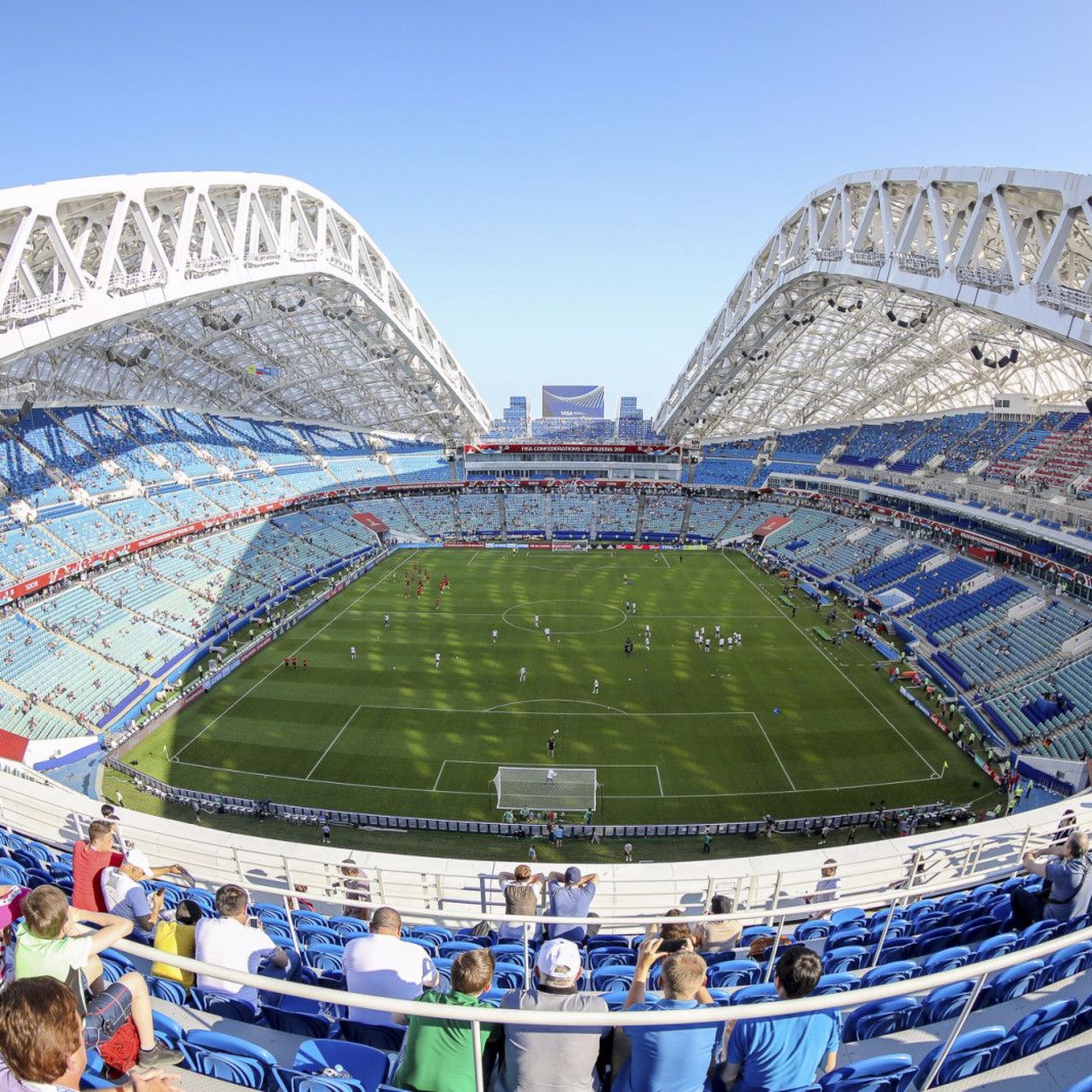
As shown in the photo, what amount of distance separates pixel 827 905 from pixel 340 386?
213 feet

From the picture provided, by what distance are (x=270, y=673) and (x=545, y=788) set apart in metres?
17.2

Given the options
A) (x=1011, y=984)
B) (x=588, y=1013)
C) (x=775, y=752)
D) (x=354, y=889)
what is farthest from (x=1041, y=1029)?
(x=775, y=752)

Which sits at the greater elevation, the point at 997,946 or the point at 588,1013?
the point at 588,1013

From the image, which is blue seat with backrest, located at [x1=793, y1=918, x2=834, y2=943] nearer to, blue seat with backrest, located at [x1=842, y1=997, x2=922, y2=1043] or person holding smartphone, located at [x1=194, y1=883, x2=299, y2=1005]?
blue seat with backrest, located at [x1=842, y1=997, x2=922, y2=1043]

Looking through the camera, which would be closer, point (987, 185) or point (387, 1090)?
point (387, 1090)

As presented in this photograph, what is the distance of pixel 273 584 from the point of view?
1817 inches

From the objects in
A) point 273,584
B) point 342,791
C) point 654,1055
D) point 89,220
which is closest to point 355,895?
point 654,1055

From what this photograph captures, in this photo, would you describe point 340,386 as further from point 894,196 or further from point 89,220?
point 894,196

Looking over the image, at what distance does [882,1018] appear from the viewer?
5.23 metres

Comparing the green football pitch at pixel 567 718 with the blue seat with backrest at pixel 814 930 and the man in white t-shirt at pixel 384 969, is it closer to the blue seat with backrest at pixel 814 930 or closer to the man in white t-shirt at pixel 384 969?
the blue seat with backrest at pixel 814 930

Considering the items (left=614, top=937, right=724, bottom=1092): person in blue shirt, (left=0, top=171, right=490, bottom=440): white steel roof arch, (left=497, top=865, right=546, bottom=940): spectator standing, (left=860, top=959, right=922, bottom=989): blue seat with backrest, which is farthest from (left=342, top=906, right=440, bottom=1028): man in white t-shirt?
(left=0, top=171, right=490, bottom=440): white steel roof arch

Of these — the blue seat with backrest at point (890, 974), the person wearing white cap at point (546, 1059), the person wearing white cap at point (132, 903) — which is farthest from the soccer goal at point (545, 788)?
the person wearing white cap at point (546, 1059)

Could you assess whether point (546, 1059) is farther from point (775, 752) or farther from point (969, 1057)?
point (775, 752)

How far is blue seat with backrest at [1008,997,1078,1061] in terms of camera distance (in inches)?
181
